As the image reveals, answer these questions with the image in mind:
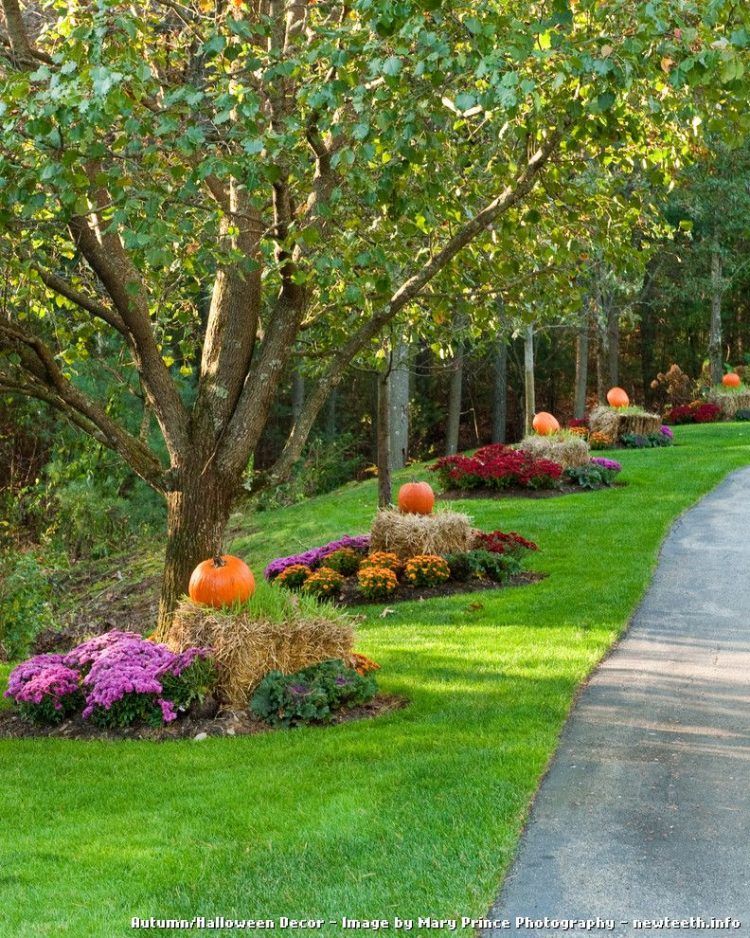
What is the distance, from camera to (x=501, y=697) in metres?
7.04

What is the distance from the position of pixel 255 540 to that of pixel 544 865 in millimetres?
12369

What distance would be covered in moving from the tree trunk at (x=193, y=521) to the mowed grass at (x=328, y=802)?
1486 mm

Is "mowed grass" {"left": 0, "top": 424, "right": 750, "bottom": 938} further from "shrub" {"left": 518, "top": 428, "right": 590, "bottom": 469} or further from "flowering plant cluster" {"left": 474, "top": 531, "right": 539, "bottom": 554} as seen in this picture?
"shrub" {"left": 518, "top": 428, "right": 590, "bottom": 469}

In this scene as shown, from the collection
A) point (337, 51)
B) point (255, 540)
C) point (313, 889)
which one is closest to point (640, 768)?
point (313, 889)

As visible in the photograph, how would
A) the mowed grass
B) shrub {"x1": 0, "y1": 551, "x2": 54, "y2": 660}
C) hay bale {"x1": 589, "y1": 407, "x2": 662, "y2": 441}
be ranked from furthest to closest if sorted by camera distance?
hay bale {"x1": 589, "y1": 407, "x2": 662, "y2": 441}
shrub {"x1": 0, "y1": 551, "x2": 54, "y2": 660}
the mowed grass

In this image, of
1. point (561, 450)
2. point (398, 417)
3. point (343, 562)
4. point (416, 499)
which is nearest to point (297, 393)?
point (398, 417)

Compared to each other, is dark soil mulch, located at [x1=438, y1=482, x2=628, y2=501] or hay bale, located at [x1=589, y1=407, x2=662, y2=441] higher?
hay bale, located at [x1=589, y1=407, x2=662, y2=441]

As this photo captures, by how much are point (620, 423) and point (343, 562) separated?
→ 39.1ft

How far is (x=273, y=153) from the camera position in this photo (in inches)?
227

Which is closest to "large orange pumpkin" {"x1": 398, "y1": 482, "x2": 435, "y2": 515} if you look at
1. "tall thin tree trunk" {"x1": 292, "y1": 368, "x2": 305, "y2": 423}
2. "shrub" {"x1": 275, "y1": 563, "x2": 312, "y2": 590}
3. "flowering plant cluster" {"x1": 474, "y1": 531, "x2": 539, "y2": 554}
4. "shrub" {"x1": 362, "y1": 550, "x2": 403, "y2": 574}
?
"flowering plant cluster" {"x1": 474, "y1": 531, "x2": 539, "y2": 554}

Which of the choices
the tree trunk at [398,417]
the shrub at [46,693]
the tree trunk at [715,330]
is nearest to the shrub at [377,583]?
the shrub at [46,693]

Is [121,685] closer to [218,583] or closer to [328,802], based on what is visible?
[218,583]

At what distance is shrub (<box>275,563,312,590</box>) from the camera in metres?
11.7

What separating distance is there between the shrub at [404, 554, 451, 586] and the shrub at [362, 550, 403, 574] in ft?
0.72
